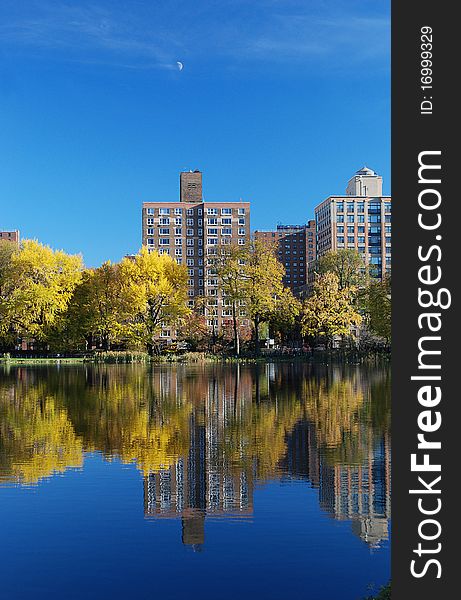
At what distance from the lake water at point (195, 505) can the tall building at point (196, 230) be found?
129 meters

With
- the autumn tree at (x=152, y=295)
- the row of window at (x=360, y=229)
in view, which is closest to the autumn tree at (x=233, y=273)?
the autumn tree at (x=152, y=295)

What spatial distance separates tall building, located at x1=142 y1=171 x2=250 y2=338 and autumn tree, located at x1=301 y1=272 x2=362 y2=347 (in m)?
76.9

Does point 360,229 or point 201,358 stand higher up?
point 360,229

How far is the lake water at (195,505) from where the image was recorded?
8445mm

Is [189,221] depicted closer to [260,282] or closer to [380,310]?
[260,282]

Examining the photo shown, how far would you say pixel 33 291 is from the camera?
73.0m

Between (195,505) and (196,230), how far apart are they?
5693 inches

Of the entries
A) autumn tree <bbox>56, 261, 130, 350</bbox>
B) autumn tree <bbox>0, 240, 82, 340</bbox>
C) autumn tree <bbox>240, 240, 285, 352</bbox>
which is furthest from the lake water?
autumn tree <bbox>56, 261, 130, 350</bbox>

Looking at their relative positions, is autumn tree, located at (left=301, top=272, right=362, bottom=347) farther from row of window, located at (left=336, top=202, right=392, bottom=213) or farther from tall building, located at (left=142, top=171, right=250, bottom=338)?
row of window, located at (left=336, top=202, right=392, bottom=213)

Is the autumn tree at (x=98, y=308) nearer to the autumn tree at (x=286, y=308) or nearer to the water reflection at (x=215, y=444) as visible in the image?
the autumn tree at (x=286, y=308)

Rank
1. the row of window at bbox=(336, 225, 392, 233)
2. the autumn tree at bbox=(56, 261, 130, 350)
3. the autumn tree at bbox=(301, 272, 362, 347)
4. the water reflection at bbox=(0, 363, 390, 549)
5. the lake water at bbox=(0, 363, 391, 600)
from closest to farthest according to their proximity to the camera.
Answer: the lake water at bbox=(0, 363, 391, 600) < the water reflection at bbox=(0, 363, 390, 549) < the autumn tree at bbox=(301, 272, 362, 347) < the autumn tree at bbox=(56, 261, 130, 350) < the row of window at bbox=(336, 225, 392, 233)

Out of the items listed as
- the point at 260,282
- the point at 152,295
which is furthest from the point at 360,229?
the point at 152,295

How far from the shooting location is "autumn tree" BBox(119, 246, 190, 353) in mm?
73812

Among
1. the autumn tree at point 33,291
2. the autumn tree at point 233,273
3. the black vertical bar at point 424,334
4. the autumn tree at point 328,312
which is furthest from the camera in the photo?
the autumn tree at point 33,291
